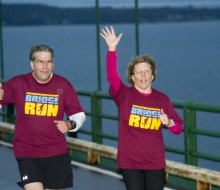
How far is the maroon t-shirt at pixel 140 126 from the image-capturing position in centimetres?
658

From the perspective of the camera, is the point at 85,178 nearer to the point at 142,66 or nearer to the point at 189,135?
the point at 189,135

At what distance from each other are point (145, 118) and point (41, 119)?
0.87m

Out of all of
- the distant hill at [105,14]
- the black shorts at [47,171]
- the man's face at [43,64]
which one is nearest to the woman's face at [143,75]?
the man's face at [43,64]

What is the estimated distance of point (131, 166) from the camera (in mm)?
6566

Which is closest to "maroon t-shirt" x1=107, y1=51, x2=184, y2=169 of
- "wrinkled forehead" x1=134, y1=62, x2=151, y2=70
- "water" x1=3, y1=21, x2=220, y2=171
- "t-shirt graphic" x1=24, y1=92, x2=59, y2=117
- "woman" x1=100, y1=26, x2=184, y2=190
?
"woman" x1=100, y1=26, x2=184, y2=190

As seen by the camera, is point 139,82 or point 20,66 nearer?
point 139,82

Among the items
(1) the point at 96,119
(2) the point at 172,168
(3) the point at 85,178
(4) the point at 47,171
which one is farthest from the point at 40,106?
(1) the point at 96,119

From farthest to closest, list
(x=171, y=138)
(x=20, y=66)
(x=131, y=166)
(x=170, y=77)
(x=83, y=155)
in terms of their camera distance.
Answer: (x=20, y=66), (x=170, y=77), (x=171, y=138), (x=83, y=155), (x=131, y=166)

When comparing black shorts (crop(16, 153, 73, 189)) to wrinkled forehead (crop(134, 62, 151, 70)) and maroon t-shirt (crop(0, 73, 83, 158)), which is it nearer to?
maroon t-shirt (crop(0, 73, 83, 158))

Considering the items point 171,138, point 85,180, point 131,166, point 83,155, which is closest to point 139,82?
point 131,166

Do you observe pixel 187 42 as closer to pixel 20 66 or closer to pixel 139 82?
pixel 20 66

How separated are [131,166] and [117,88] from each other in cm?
66

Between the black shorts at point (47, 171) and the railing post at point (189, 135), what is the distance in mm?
2792

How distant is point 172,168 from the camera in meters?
9.20
